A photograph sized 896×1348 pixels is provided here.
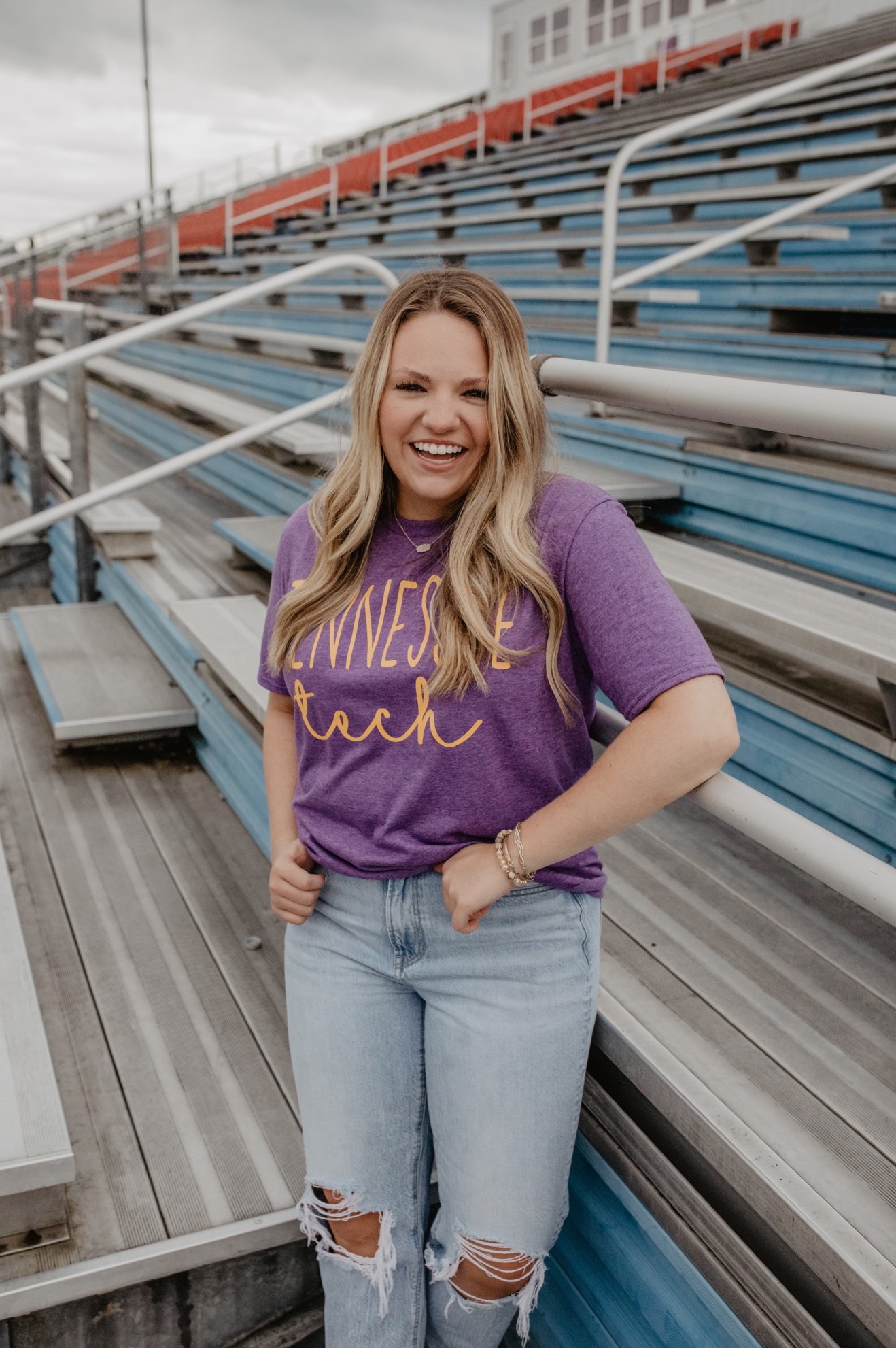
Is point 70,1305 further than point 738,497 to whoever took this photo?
No

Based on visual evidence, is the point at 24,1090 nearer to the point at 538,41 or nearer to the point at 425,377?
the point at 425,377

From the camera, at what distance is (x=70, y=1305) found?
130 centimetres

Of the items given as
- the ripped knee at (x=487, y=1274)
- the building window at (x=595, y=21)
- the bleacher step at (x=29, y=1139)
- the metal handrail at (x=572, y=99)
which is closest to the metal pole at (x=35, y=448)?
the bleacher step at (x=29, y=1139)

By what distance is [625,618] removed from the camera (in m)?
1.00

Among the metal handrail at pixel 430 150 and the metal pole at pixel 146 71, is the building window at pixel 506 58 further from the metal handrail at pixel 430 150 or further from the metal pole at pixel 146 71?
the metal pole at pixel 146 71

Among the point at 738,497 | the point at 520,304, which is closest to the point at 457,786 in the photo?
the point at 738,497

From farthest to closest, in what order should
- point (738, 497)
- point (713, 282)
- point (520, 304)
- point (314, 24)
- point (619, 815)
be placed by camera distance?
point (314, 24) → point (520, 304) → point (713, 282) → point (738, 497) → point (619, 815)

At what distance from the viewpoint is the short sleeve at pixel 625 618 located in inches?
38.6

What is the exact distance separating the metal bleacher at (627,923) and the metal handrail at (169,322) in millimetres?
31

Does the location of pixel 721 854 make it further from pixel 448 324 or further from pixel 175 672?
pixel 175 672

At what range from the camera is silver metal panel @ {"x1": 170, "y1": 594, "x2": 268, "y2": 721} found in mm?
2141

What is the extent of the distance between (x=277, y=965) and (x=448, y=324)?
120 cm

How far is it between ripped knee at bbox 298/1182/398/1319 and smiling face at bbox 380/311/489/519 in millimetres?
792

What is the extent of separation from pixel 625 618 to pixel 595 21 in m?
16.6
